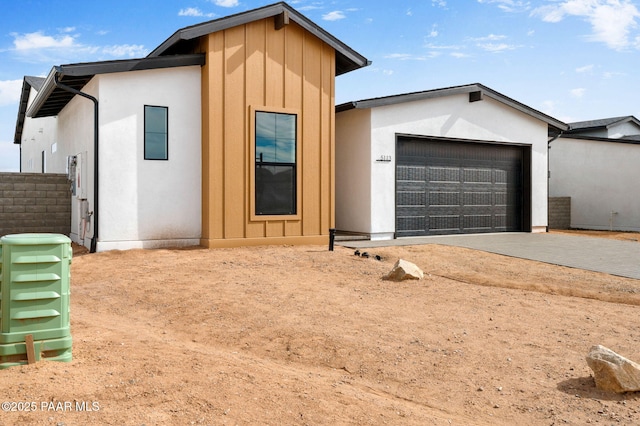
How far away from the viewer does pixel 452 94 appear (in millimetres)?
14586

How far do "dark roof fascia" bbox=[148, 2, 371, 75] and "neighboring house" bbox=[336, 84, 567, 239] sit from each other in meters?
1.17

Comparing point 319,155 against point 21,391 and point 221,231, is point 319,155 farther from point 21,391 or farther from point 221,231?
point 21,391

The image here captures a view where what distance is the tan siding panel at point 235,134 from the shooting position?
37.8ft

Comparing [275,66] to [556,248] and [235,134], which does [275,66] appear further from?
[556,248]

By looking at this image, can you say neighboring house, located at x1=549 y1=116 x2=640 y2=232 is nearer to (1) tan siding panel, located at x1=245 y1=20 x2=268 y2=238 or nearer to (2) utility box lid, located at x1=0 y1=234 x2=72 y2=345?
(1) tan siding panel, located at x1=245 y1=20 x2=268 y2=238

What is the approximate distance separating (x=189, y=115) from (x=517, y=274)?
24.9 ft

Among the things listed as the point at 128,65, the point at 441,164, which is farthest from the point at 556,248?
the point at 128,65

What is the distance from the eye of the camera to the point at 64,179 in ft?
47.4

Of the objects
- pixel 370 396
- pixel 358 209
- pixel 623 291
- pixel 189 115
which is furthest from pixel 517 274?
pixel 189 115

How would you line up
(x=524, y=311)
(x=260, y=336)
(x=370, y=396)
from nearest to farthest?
(x=370, y=396), (x=260, y=336), (x=524, y=311)

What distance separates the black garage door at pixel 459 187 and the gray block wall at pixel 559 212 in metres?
5.24

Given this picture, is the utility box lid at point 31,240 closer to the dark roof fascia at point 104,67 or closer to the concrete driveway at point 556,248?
the dark roof fascia at point 104,67

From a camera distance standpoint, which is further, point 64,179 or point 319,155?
point 64,179

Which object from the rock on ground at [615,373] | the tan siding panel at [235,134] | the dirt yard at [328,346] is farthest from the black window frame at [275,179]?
the rock on ground at [615,373]
